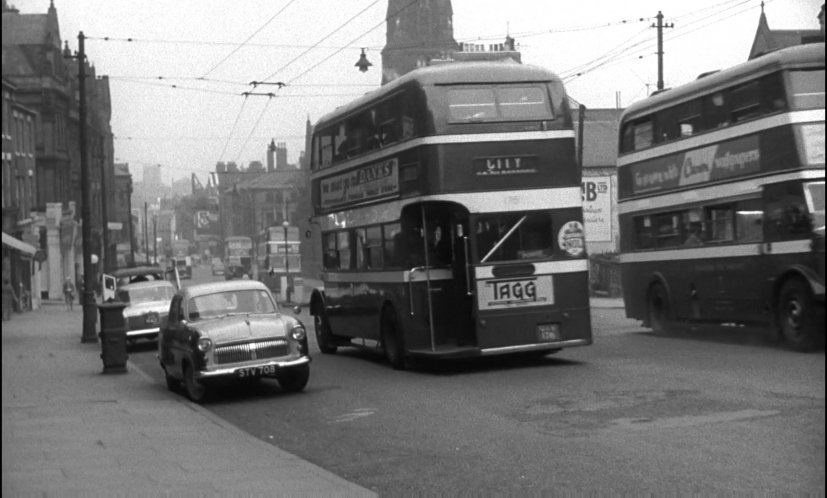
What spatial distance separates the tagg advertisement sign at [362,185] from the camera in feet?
54.2

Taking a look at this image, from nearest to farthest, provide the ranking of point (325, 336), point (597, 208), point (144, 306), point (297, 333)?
point (297, 333) → point (325, 336) → point (144, 306) → point (597, 208)

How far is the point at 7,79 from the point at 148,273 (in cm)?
2776

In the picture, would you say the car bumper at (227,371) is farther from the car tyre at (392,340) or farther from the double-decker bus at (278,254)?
the double-decker bus at (278,254)

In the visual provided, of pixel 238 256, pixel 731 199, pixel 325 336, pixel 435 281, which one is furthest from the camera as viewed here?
pixel 238 256

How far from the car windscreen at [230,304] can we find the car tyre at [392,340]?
211cm

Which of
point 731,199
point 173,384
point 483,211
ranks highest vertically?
point 483,211

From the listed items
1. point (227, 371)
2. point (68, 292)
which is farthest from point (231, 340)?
point (68, 292)

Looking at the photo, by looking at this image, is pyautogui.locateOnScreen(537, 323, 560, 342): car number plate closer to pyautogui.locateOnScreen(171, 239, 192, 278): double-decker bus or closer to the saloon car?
the saloon car

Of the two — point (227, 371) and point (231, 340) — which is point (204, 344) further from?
point (227, 371)

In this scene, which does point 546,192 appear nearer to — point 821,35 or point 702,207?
point 702,207

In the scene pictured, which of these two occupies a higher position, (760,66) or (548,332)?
(760,66)

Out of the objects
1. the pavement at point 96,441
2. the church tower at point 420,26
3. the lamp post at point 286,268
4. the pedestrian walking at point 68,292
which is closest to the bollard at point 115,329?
the pavement at point 96,441

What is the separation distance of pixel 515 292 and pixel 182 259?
24780 mm

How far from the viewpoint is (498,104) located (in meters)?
15.6
